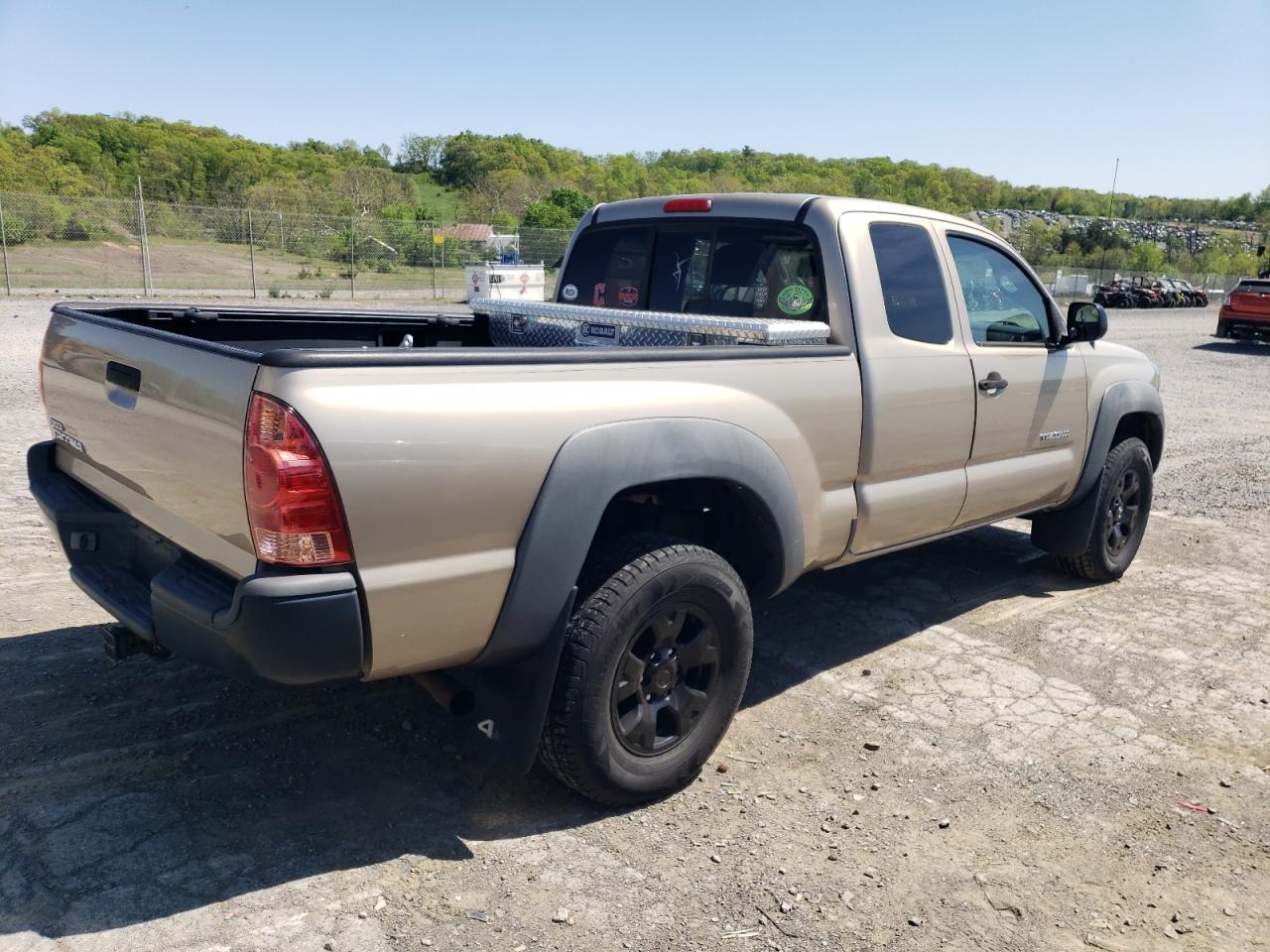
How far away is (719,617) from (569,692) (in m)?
0.64

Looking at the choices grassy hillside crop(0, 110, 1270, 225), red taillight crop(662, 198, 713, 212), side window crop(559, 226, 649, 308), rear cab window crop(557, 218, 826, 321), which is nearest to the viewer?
rear cab window crop(557, 218, 826, 321)

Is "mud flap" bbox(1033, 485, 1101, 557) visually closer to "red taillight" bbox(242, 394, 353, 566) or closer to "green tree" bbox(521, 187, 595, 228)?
"red taillight" bbox(242, 394, 353, 566)

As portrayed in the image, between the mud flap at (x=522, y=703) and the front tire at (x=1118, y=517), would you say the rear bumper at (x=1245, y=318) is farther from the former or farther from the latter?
the mud flap at (x=522, y=703)

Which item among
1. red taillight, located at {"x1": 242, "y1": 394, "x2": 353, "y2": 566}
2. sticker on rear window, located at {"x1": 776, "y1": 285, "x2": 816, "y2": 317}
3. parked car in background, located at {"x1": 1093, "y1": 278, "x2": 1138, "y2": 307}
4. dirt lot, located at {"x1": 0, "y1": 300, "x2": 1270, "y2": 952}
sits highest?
sticker on rear window, located at {"x1": 776, "y1": 285, "x2": 816, "y2": 317}

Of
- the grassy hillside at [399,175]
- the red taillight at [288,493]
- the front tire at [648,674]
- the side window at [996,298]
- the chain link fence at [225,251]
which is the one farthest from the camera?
the grassy hillside at [399,175]

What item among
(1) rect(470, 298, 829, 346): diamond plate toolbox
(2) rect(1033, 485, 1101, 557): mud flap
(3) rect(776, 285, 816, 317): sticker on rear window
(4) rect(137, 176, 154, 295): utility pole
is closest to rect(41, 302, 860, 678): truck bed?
(1) rect(470, 298, 829, 346): diamond plate toolbox

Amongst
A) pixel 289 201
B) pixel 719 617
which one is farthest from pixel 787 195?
pixel 289 201

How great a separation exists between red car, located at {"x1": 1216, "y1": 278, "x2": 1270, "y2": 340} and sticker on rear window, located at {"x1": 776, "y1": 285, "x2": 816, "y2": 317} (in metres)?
24.8

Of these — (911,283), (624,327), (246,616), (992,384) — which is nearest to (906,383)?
(911,283)

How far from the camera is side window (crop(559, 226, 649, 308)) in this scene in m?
4.76

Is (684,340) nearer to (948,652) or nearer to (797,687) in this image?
(797,687)

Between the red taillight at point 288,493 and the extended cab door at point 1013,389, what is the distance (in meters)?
2.97

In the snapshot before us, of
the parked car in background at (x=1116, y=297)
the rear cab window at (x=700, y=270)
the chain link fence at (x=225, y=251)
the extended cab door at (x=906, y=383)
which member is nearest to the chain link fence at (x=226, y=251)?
the chain link fence at (x=225, y=251)

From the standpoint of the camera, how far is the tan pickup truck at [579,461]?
253 cm
